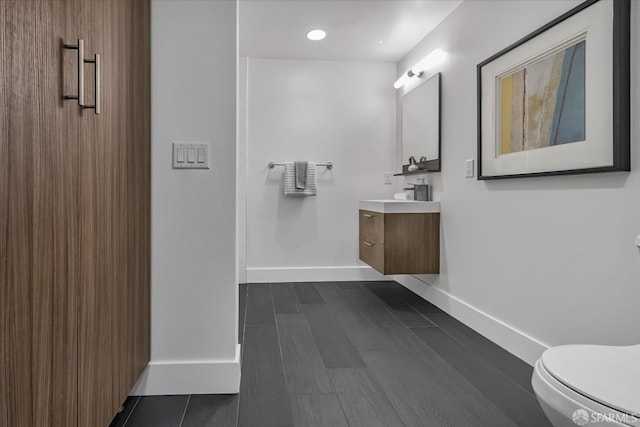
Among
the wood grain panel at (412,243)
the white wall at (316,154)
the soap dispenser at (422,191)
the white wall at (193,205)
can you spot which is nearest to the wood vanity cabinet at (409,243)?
the wood grain panel at (412,243)

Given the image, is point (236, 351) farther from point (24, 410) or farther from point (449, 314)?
point (449, 314)

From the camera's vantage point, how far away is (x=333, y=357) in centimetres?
221

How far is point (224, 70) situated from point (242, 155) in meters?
2.30

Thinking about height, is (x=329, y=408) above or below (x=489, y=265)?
below

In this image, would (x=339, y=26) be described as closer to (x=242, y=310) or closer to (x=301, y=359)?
(x=242, y=310)

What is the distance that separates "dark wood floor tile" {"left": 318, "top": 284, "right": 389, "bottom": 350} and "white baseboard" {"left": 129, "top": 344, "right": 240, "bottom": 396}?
789 mm

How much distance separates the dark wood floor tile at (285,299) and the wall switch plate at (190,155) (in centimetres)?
158

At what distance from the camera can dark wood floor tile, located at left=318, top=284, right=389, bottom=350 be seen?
2.41 metres

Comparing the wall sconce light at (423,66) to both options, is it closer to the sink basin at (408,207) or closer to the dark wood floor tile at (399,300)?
the sink basin at (408,207)

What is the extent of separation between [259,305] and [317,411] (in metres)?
1.67

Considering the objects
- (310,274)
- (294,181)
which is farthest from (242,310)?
(294,181)

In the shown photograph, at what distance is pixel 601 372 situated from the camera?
40.0 inches

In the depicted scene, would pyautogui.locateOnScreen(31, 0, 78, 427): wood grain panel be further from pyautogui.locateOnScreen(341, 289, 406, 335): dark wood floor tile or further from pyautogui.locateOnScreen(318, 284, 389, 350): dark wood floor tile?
pyautogui.locateOnScreen(341, 289, 406, 335): dark wood floor tile

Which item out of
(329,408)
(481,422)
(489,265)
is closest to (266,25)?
(489,265)
